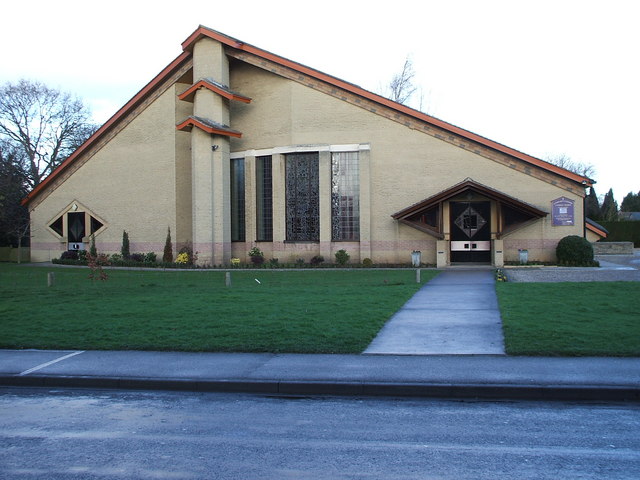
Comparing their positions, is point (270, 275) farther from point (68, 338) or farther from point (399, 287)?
point (68, 338)

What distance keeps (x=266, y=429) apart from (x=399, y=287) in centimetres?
1214

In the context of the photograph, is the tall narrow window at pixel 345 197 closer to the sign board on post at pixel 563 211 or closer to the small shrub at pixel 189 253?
the small shrub at pixel 189 253

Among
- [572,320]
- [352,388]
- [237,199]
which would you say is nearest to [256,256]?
[237,199]

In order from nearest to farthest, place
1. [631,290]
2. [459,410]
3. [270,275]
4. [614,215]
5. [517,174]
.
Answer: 1. [459,410]
2. [631,290]
3. [270,275]
4. [517,174]
5. [614,215]

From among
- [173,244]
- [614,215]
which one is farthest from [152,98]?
[614,215]

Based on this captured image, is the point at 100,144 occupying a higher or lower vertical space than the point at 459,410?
higher

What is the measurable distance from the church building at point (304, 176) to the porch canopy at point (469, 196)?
0.22 ft

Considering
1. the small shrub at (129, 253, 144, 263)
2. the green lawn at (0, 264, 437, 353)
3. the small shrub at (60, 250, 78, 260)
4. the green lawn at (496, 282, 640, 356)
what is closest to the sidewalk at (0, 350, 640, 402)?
the green lawn at (496, 282, 640, 356)

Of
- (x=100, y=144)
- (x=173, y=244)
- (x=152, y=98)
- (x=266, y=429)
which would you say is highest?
(x=152, y=98)

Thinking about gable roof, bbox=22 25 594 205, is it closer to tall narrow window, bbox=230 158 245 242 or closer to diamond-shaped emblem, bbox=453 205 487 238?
diamond-shaped emblem, bbox=453 205 487 238

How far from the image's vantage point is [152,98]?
109 ft

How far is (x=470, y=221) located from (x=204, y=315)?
58.6 feet

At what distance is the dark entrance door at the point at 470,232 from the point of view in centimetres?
2731

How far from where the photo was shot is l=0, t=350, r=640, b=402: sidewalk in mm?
7234
